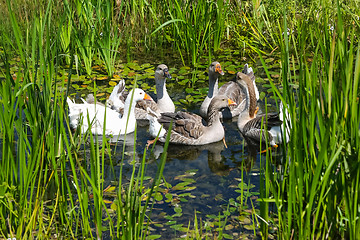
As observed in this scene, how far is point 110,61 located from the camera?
7820mm

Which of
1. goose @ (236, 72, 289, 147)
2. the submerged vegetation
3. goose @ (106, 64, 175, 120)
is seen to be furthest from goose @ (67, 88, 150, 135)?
goose @ (236, 72, 289, 147)

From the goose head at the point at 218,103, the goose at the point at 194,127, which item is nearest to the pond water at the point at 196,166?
the goose at the point at 194,127

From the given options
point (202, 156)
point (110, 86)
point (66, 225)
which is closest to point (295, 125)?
point (66, 225)

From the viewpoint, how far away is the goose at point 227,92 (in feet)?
23.0

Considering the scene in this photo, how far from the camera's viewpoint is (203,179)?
17.7 ft

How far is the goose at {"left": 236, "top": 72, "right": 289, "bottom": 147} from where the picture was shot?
6203 mm

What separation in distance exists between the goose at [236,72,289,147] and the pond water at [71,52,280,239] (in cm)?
15

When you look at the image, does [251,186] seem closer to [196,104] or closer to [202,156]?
[202,156]

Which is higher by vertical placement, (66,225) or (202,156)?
(202,156)

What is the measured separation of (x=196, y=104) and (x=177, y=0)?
1.87m

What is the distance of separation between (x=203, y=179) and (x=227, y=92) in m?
2.24

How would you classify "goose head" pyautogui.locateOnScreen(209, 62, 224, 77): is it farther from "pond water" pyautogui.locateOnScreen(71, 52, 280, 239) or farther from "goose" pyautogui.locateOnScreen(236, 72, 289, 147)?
"pond water" pyautogui.locateOnScreen(71, 52, 280, 239)

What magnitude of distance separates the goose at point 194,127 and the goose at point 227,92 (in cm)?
46

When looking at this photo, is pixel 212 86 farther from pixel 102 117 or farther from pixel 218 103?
pixel 102 117
